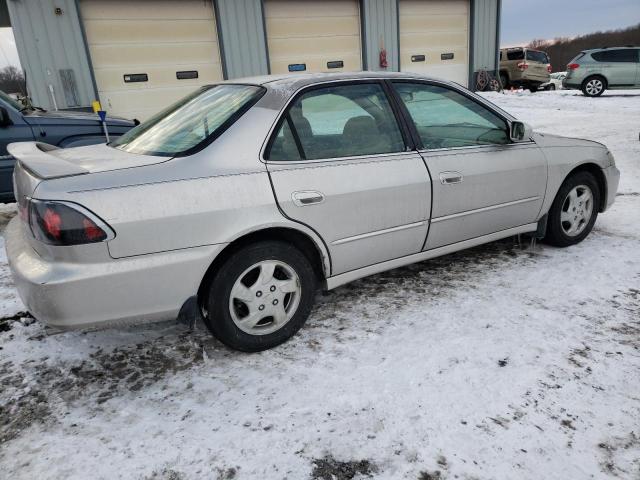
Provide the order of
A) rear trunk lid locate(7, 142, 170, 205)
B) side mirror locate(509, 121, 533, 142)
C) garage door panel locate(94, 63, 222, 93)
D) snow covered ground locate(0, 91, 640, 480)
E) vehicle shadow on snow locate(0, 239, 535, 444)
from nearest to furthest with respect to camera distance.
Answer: snow covered ground locate(0, 91, 640, 480)
rear trunk lid locate(7, 142, 170, 205)
vehicle shadow on snow locate(0, 239, 535, 444)
side mirror locate(509, 121, 533, 142)
garage door panel locate(94, 63, 222, 93)

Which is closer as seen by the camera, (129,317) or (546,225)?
(129,317)

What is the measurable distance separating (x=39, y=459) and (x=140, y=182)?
1.24 m

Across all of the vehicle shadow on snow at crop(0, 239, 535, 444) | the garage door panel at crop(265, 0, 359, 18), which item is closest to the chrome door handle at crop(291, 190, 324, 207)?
the vehicle shadow on snow at crop(0, 239, 535, 444)

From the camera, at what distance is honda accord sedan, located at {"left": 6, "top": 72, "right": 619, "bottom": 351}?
2156 mm

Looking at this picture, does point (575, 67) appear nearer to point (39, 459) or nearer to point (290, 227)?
point (290, 227)

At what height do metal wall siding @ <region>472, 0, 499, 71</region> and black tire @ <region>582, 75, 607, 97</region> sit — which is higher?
metal wall siding @ <region>472, 0, 499, 71</region>

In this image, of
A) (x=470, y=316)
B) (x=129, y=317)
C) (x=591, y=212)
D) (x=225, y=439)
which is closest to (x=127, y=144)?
(x=129, y=317)

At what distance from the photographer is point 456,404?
2.18 metres

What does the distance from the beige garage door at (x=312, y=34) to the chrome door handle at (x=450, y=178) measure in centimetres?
954

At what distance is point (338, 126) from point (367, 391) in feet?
5.21

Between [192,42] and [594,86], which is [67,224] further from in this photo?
[594,86]

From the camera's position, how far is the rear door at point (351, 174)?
8.50ft

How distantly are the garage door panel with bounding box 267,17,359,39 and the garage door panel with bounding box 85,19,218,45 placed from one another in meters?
1.52

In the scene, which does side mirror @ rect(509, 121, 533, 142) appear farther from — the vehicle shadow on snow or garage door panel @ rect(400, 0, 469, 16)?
garage door panel @ rect(400, 0, 469, 16)
